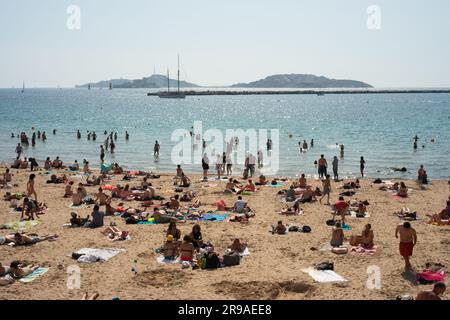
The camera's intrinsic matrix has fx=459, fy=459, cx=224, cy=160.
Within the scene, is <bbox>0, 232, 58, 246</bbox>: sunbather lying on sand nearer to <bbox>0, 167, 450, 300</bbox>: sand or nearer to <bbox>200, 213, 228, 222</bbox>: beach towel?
<bbox>0, 167, 450, 300</bbox>: sand

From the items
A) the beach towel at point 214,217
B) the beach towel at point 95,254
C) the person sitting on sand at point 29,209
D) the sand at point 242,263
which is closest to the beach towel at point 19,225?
the sand at point 242,263

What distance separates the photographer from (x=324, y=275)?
11.1 meters

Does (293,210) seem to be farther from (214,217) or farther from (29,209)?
(29,209)

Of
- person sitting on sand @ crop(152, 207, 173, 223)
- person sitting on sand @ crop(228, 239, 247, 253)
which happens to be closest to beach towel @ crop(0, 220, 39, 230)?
person sitting on sand @ crop(152, 207, 173, 223)

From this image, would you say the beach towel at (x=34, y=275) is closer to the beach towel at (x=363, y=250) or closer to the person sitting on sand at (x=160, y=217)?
the person sitting on sand at (x=160, y=217)

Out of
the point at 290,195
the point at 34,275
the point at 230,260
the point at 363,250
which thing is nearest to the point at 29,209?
the point at 34,275

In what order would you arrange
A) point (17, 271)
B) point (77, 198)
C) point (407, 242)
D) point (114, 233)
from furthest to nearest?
point (77, 198) → point (114, 233) → point (407, 242) → point (17, 271)

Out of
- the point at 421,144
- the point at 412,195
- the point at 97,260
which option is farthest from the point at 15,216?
the point at 421,144

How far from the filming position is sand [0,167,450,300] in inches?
407

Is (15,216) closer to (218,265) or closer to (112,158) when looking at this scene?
(218,265)

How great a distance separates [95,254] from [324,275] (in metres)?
6.10

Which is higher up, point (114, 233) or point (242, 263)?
point (114, 233)

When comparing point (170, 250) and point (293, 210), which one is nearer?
point (170, 250)

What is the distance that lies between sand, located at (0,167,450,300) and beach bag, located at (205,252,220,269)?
0.91ft
